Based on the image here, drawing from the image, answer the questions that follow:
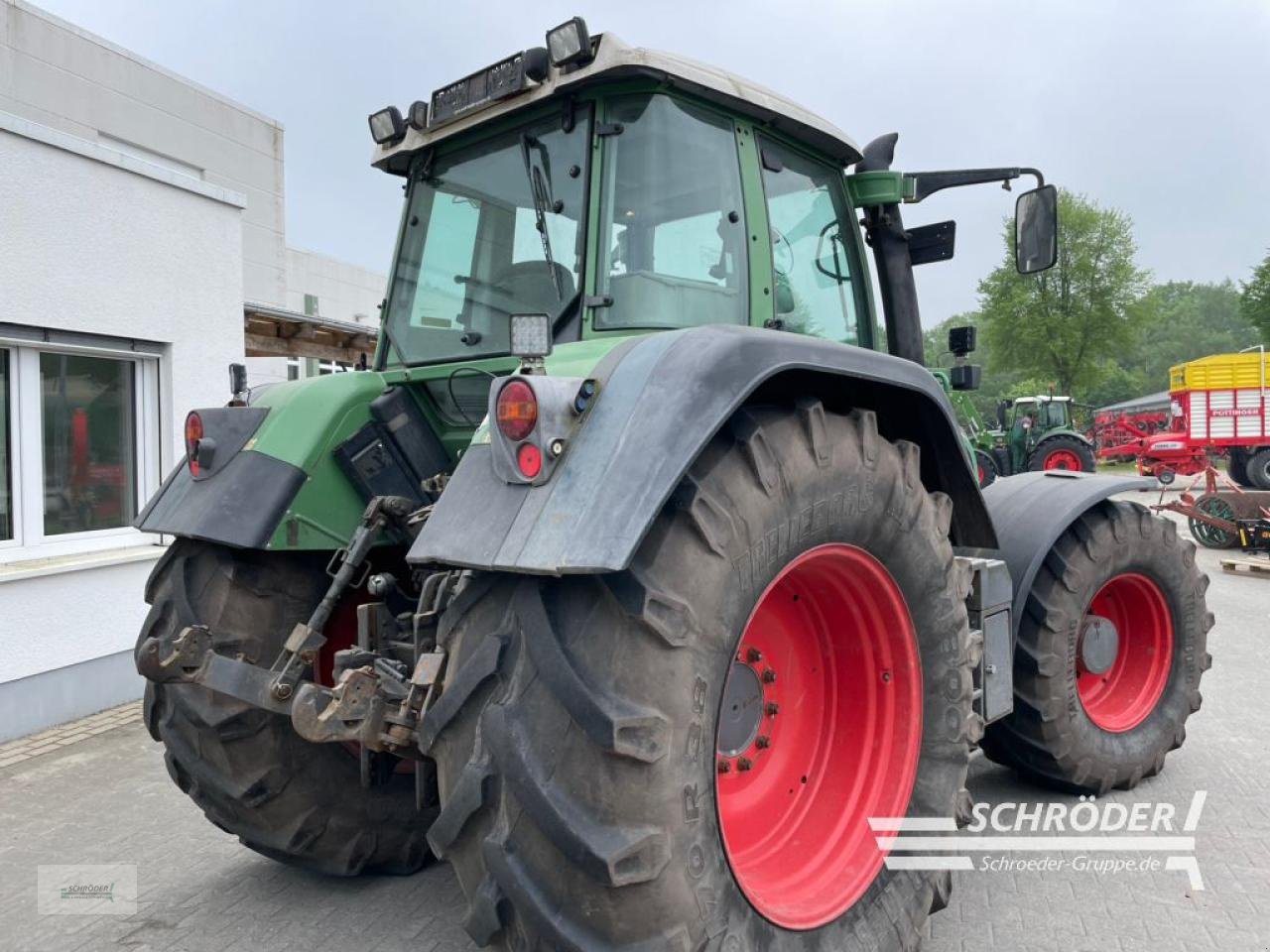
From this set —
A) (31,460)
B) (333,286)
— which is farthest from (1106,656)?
(333,286)

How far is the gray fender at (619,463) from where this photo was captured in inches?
71.0

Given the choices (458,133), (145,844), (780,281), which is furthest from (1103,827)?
(145,844)

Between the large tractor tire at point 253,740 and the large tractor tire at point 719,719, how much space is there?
1265 millimetres

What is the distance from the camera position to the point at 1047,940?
277cm

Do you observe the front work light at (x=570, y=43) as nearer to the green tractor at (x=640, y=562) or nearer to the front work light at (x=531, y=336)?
the green tractor at (x=640, y=562)

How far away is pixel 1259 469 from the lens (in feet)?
68.8

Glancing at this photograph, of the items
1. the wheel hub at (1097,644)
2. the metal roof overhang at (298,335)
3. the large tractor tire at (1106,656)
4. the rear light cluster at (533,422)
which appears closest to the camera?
the rear light cluster at (533,422)

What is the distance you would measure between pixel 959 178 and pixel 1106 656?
210 centimetres

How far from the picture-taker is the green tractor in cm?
184

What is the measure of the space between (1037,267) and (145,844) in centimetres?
419

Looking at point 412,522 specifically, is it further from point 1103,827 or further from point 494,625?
point 1103,827

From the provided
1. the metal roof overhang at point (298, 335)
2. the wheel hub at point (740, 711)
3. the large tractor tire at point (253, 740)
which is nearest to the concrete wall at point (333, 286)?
the metal roof overhang at point (298, 335)

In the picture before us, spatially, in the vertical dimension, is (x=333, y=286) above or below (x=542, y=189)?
above
